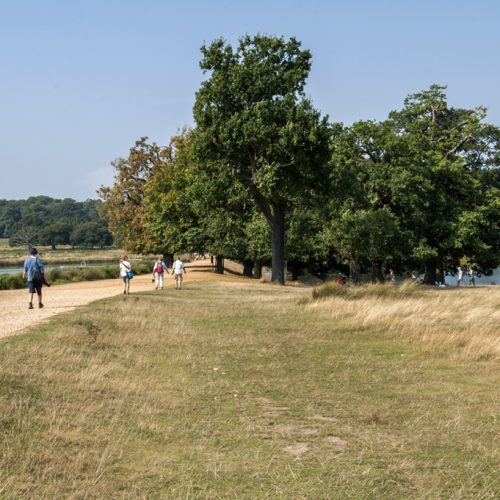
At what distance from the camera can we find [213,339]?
1501 centimetres

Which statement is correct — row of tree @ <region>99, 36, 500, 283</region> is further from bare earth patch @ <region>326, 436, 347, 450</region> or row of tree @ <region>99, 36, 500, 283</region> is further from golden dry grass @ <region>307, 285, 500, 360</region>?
bare earth patch @ <region>326, 436, 347, 450</region>

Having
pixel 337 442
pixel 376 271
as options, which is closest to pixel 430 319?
pixel 337 442

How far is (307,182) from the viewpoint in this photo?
36.0m

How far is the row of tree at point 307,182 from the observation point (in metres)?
34.3

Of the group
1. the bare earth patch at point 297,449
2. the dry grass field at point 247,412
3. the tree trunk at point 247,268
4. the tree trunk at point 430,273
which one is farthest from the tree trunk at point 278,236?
the bare earth patch at point 297,449

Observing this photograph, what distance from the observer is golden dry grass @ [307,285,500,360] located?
13.7m

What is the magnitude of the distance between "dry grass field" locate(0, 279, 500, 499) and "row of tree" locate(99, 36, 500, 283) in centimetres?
1955

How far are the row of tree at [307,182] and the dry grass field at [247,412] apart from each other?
19.6 metres

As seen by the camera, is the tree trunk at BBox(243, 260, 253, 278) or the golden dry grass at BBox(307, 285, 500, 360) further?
the tree trunk at BBox(243, 260, 253, 278)

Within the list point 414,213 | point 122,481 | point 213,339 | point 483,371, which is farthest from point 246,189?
point 122,481

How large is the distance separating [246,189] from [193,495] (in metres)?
31.0

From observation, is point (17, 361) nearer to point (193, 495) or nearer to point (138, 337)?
point (138, 337)

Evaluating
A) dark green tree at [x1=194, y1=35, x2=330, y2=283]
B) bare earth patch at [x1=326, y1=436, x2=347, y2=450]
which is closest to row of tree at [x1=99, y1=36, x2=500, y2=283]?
dark green tree at [x1=194, y1=35, x2=330, y2=283]

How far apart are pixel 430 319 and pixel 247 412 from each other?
10.4 m
